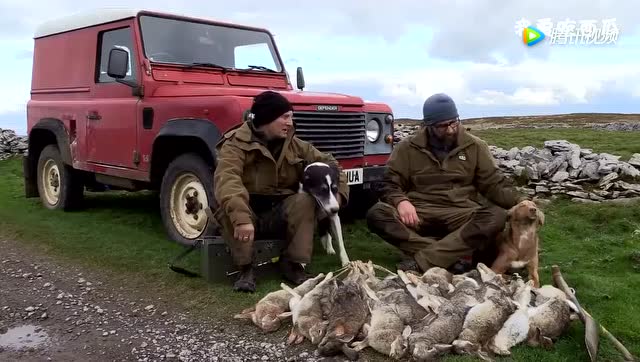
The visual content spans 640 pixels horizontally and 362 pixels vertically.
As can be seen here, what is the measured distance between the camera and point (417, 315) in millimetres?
3938

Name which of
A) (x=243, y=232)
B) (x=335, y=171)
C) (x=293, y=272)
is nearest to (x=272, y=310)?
(x=243, y=232)

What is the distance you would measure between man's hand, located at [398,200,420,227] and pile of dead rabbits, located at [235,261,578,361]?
865 mm

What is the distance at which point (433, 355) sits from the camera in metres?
3.56

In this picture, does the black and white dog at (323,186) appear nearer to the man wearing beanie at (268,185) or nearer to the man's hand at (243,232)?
the man wearing beanie at (268,185)

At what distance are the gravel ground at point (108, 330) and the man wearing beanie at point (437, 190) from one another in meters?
1.69

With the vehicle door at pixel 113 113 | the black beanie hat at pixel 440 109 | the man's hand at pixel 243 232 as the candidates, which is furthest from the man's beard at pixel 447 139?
the vehicle door at pixel 113 113

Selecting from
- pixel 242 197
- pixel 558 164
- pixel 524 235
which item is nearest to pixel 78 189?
pixel 242 197

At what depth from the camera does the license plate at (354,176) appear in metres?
6.35

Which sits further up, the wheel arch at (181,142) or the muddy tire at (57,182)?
the wheel arch at (181,142)

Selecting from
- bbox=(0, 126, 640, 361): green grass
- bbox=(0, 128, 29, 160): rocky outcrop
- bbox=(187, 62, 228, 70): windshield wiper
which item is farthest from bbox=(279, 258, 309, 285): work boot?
bbox=(0, 128, 29, 160): rocky outcrop

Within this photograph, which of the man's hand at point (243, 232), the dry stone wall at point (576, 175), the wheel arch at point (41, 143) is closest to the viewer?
the man's hand at point (243, 232)

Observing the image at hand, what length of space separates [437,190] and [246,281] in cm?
183

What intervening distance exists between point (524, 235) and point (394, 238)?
1.06 m

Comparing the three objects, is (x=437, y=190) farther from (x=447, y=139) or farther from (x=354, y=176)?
(x=354, y=176)
